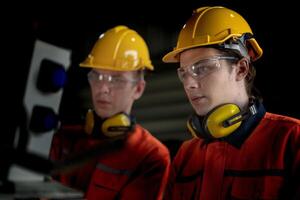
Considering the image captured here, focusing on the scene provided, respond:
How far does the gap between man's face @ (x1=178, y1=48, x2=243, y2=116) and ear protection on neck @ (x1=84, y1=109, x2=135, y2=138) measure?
0.88m

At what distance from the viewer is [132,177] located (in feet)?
10.5

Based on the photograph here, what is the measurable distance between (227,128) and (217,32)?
62cm

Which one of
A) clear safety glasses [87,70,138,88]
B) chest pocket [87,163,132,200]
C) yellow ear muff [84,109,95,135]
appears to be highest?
clear safety glasses [87,70,138,88]

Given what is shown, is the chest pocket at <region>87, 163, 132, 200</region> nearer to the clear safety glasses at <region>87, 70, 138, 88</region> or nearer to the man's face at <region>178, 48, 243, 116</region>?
the clear safety glasses at <region>87, 70, 138, 88</region>

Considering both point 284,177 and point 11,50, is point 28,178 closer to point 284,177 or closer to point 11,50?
point 11,50

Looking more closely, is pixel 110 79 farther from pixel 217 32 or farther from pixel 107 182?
pixel 217 32

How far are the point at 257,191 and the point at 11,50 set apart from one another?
1474 millimetres

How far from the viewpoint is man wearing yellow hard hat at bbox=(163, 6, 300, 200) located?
86.4 inches

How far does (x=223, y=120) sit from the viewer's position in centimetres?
233

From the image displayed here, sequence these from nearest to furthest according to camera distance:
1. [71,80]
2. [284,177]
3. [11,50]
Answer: [11,50] → [284,177] → [71,80]

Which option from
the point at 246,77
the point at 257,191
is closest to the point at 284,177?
the point at 257,191

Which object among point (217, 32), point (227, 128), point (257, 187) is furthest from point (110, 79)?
point (257, 187)

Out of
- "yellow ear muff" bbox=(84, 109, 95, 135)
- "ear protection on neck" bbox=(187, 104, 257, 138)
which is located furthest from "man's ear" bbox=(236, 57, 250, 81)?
"yellow ear muff" bbox=(84, 109, 95, 135)

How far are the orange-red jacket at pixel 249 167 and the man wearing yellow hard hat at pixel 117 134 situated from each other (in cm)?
53
